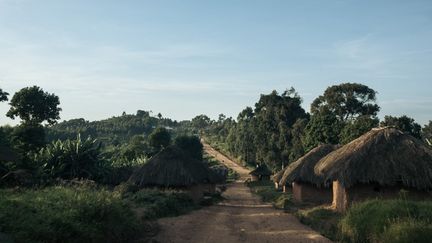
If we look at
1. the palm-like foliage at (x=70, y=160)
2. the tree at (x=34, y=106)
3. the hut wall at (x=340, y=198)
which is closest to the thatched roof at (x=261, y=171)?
the tree at (x=34, y=106)

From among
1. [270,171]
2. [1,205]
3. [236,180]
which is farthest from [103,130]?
[1,205]

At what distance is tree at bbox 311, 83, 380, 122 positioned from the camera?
5016 cm

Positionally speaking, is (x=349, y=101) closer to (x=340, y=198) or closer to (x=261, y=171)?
(x=261, y=171)

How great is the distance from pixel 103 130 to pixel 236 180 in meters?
40.0

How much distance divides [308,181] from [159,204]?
32.2 feet

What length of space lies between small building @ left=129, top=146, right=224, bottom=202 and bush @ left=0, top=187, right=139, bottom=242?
38.8 feet

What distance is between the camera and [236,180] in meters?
62.0

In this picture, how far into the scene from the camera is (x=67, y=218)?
29.5 ft

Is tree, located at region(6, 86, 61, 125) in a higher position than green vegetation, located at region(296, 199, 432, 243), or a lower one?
higher

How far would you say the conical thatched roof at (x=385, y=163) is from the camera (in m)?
16.5

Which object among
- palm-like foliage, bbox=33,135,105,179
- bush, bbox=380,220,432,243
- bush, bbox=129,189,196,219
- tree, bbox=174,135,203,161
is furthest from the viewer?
tree, bbox=174,135,203,161

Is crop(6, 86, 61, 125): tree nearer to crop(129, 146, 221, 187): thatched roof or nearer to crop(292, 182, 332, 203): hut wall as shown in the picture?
crop(129, 146, 221, 187): thatched roof

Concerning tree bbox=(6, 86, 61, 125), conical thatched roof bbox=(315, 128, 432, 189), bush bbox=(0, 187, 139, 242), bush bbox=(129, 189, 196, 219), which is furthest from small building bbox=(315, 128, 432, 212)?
tree bbox=(6, 86, 61, 125)

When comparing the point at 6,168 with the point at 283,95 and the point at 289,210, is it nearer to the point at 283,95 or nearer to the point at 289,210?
the point at 289,210
